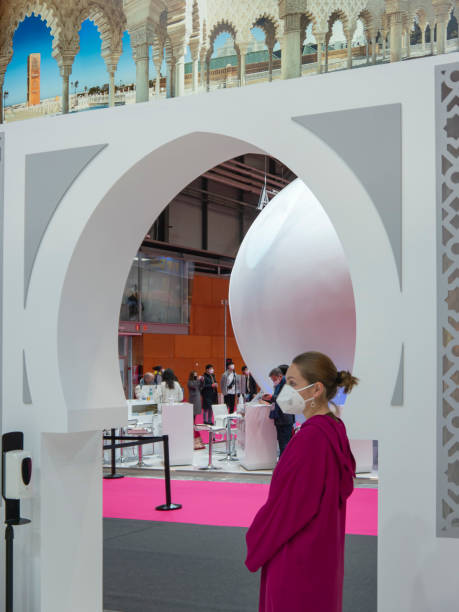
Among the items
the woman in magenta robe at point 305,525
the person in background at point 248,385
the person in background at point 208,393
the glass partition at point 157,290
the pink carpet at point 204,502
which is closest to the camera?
the woman in magenta robe at point 305,525

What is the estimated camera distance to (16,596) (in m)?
4.18

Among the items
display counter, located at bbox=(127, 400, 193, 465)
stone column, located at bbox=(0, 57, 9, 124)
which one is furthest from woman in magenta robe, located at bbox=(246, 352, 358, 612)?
display counter, located at bbox=(127, 400, 193, 465)

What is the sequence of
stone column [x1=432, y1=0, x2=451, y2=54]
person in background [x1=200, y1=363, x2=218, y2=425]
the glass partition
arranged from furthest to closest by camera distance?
the glass partition → person in background [x1=200, y1=363, x2=218, y2=425] → stone column [x1=432, y1=0, x2=451, y2=54]

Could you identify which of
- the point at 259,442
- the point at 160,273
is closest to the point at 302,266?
the point at 259,442

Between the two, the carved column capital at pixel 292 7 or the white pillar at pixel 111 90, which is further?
the white pillar at pixel 111 90

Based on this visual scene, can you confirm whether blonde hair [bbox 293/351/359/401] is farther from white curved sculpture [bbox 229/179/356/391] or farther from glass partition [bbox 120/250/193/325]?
glass partition [bbox 120/250/193/325]

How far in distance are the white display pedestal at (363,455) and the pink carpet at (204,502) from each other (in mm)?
1037

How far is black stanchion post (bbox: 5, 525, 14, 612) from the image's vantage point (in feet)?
12.7

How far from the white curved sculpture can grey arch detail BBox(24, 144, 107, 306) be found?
4.81 m

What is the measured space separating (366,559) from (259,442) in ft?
15.0

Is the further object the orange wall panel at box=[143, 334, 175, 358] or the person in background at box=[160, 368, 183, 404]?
the orange wall panel at box=[143, 334, 175, 358]

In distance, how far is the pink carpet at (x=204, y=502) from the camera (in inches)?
294

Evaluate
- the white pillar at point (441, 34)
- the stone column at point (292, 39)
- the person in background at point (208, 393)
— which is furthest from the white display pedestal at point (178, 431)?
the white pillar at point (441, 34)

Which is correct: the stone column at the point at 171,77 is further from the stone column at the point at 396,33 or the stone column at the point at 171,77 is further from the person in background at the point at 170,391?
the person in background at the point at 170,391
